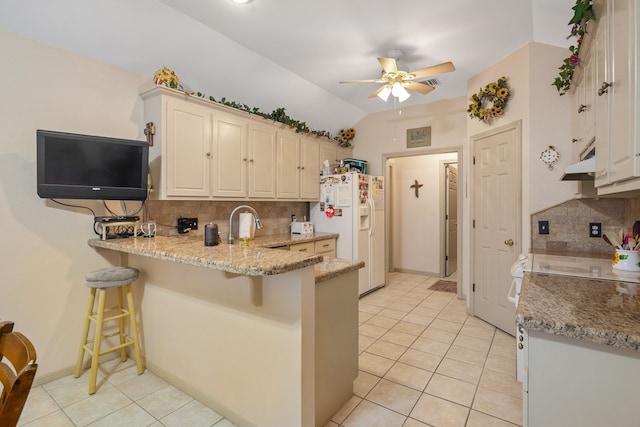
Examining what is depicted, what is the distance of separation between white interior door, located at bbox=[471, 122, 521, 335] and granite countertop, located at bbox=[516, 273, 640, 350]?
1648mm

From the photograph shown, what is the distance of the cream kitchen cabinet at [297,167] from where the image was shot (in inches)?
152

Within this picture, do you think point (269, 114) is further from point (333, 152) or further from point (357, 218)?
point (357, 218)

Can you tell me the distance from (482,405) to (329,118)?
3.82 metres

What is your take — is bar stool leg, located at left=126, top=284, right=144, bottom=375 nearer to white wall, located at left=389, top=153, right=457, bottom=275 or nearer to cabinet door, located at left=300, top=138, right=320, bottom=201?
cabinet door, located at left=300, top=138, right=320, bottom=201

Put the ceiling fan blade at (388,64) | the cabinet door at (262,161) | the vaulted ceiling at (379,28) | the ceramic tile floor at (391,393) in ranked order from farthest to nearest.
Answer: the cabinet door at (262,161)
the ceiling fan blade at (388,64)
the vaulted ceiling at (379,28)
the ceramic tile floor at (391,393)

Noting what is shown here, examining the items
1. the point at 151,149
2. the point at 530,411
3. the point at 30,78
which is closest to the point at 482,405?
the point at 530,411

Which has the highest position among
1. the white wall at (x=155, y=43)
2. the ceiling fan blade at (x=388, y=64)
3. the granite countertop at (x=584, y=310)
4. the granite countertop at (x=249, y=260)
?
the white wall at (x=155, y=43)

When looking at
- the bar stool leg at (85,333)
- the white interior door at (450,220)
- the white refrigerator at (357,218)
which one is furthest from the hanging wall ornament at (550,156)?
the bar stool leg at (85,333)

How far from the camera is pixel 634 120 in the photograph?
1.04m

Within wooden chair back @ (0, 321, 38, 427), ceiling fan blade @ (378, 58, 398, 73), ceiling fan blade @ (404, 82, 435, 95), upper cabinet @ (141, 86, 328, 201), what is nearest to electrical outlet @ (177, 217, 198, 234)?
upper cabinet @ (141, 86, 328, 201)

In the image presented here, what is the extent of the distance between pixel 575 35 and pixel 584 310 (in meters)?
1.80

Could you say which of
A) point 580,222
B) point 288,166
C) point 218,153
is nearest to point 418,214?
point 288,166

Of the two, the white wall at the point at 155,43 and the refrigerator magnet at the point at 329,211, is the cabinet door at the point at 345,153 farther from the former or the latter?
the white wall at the point at 155,43

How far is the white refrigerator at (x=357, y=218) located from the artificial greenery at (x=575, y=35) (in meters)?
2.24
